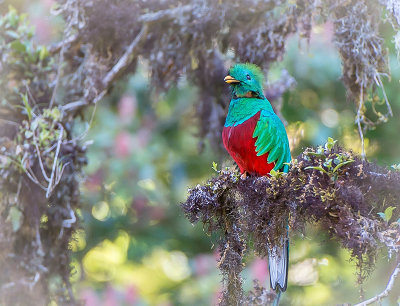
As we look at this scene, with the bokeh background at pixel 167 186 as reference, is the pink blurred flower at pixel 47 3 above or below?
above

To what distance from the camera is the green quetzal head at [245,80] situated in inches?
125

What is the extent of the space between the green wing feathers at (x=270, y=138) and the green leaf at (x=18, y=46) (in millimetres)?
1581

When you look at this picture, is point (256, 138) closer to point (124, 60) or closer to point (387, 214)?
point (387, 214)

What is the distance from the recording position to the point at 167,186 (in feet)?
18.9

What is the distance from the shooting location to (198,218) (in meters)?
Result: 2.57

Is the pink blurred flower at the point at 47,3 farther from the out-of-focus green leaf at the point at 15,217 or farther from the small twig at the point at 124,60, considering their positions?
the out-of-focus green leaf at the point at 15,217

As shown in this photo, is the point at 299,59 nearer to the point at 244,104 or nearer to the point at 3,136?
the point at 244,104

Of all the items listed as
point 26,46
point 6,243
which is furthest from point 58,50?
point 6,243

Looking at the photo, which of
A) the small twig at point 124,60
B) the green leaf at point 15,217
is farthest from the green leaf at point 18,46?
the green leaf at point 15,217

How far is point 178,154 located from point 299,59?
4.92ft

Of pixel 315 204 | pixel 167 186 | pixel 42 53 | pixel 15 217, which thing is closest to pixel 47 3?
pixel 42 53

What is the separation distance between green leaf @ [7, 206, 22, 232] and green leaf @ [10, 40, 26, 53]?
1.00 meters

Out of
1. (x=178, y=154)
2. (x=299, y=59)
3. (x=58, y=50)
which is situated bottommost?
(x=178, y=154)

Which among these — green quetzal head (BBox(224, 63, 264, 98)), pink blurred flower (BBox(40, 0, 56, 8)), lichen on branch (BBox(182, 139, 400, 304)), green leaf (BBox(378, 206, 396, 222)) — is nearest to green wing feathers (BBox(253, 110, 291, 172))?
green quetzal head (BBox(224, 63, 264, 98))
